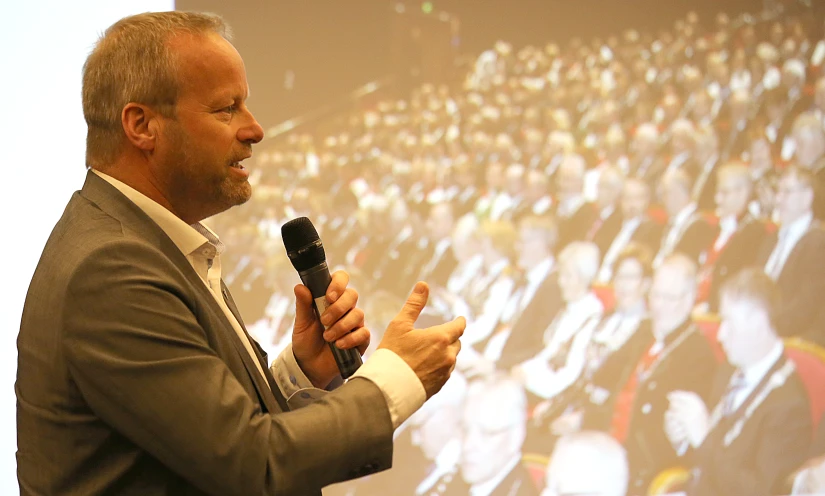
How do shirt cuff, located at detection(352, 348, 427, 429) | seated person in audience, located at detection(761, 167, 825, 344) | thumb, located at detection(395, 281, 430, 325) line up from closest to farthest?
shirt cuff, located at detection(352, 348, 427, 429) → thumb, located at detection(395, 281, 430, 325) → seated person in audience, located at detection(761, 167, 825, 344)

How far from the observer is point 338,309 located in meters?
1.27

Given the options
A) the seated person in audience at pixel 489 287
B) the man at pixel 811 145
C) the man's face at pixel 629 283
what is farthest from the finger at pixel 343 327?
the man at pixel 811 145

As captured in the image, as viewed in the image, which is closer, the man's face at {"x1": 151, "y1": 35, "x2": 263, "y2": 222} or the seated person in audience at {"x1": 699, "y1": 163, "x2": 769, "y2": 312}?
the man's face at {"x1": 151, "y1": 35, "x2": 263, "y2": 222}

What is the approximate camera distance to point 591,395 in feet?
10.4

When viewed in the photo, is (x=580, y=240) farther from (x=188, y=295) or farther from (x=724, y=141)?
(x=188, y=295)

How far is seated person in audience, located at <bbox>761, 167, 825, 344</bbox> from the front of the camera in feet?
11.0

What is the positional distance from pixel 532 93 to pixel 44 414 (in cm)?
262

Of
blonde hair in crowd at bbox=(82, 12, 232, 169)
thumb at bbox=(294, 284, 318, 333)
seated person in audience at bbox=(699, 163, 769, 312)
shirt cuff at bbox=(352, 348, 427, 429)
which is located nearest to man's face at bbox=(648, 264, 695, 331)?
seated person in audience at bbox=(699, 163, 769, 312)

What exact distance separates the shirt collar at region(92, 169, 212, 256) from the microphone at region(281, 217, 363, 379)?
167mm

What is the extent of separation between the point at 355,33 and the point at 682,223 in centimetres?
161

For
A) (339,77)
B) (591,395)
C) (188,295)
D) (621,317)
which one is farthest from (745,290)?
(188,295)

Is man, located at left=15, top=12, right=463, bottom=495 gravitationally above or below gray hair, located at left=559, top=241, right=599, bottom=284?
below

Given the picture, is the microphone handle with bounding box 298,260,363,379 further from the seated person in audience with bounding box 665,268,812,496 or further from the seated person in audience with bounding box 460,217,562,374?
the seated person in audience with bounding box 665,268,812,496

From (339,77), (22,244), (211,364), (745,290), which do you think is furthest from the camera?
(745,290)
